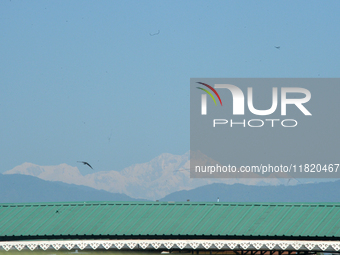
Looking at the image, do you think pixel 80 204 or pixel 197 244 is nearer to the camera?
pixel 197 244

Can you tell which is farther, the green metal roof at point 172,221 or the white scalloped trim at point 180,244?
the green metal roof at point 172,221

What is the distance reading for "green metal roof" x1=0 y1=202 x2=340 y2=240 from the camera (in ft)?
Result: 99.9

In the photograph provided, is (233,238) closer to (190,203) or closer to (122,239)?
(190,203)

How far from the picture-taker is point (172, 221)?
104ft

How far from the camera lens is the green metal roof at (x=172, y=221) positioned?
30.5 meters

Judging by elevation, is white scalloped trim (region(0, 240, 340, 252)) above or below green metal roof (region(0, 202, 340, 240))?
below

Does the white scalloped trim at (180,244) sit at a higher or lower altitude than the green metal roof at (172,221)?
lower

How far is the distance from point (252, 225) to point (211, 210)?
2787mm

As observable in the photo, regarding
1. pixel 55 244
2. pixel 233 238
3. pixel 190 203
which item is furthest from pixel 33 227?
pixel 233 238

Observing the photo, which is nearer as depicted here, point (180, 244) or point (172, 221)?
point (180, 244)

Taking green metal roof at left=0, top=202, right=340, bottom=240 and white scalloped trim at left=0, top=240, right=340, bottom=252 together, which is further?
green metal roof at left=0, top=202, right=340, bottom=240

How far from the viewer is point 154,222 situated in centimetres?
3189

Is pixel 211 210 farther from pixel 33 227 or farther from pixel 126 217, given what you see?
pixel 33 227

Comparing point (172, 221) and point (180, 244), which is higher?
point (172, 221)
